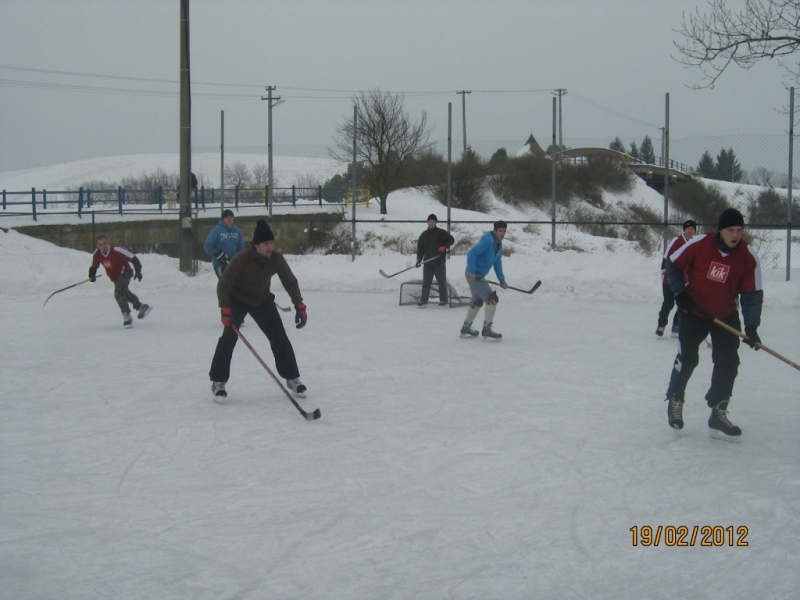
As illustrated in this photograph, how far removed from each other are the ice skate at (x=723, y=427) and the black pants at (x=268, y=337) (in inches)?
119

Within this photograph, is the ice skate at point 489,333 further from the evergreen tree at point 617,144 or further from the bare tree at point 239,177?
the bare tree at point 239,177

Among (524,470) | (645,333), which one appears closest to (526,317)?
(645,333)

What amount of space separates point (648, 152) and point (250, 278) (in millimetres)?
11357

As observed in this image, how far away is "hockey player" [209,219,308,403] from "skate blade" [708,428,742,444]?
293cm

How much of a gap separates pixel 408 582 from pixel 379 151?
21.0m

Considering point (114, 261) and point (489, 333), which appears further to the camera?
point (114, 261)

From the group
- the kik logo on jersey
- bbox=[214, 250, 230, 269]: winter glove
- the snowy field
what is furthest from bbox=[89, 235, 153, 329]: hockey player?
the kik logo on jersey

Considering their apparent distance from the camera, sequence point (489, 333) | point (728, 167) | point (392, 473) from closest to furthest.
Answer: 1. point (392, 473)
2. point (489, 333)
3. point (728, 167)

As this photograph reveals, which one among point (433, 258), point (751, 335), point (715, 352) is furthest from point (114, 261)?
point (751, 335)

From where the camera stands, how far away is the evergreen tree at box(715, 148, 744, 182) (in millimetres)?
13720

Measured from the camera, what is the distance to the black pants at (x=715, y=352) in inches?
192
